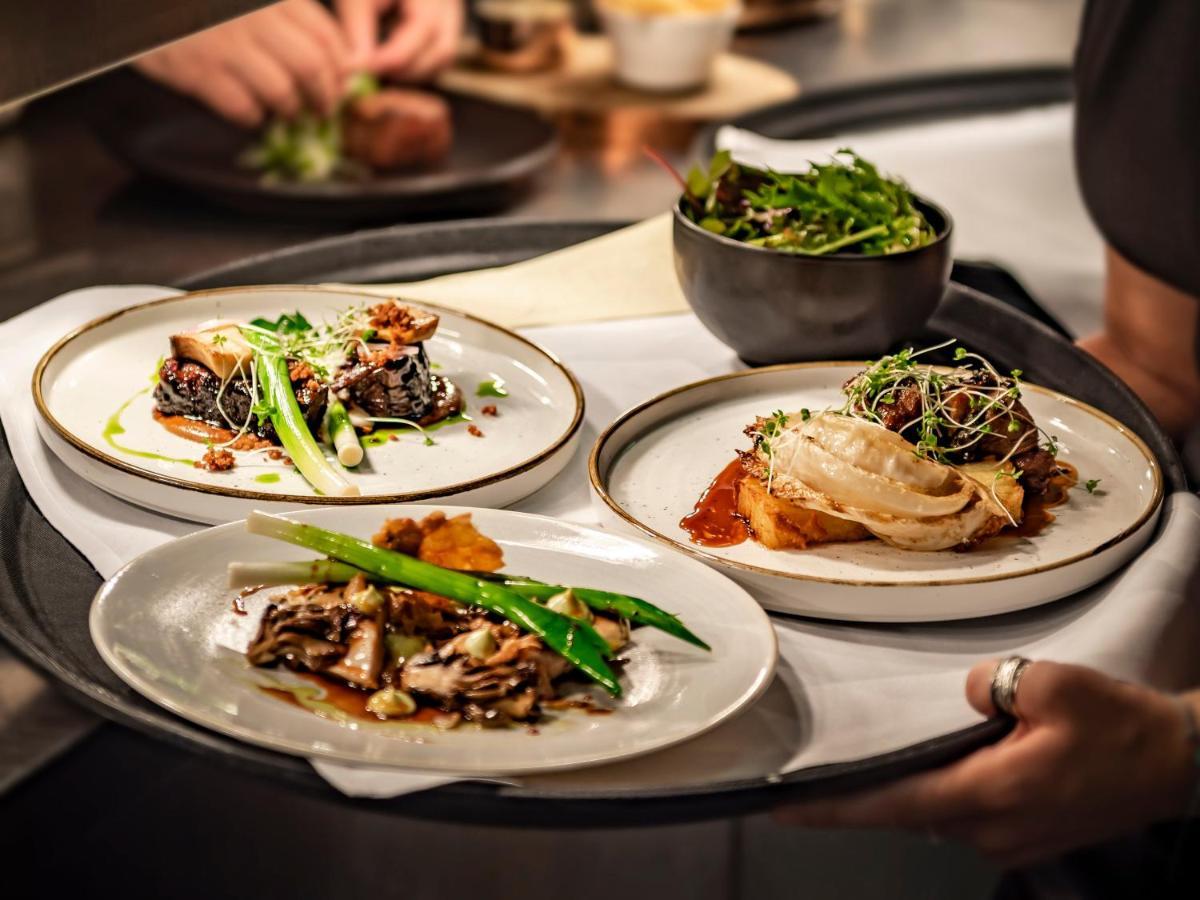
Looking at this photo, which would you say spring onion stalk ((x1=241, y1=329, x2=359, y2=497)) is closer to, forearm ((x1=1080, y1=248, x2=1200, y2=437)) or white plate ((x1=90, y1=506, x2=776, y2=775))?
white plate ((x1=90, y1=506, x2=776, y2=775))

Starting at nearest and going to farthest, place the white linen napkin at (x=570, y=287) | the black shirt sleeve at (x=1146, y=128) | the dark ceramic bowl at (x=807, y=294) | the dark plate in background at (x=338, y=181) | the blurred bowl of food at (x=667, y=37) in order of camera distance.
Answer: the dark ceramic bowl at (x=807, y=294), the white linen napkin at (x=570, y=287), the black shirt sleeve at (x=1146, y=128), the dark plate in background at (x=338, y=181), the blurred bowl of food at (x=667, y=37)

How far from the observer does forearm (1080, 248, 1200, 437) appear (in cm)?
196

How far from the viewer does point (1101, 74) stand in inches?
82.2

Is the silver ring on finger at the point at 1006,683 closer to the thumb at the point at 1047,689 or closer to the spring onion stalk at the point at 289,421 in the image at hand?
the thumb at the point at 1047,689

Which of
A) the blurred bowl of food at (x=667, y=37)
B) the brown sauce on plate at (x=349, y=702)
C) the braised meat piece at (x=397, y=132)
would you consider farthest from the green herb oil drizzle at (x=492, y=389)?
the blurred bowl of food at (x=667, y=37)

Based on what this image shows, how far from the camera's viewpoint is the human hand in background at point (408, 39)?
11.4ft

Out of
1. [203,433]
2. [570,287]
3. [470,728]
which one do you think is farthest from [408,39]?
[470,728]

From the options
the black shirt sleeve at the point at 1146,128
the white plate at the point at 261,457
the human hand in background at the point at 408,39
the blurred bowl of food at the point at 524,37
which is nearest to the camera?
the white plate at the point at 261,457

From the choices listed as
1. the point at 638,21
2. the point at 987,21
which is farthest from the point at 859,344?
the point at 987,21

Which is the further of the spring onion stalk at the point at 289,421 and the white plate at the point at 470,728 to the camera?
the spring onion stalk at the point at 289,421

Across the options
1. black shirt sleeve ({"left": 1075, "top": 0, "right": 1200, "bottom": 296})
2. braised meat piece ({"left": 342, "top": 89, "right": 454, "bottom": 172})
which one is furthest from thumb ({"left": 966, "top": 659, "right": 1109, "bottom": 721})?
braised meat piece ({"left": 342, "top": 89, "right": 454, "bottom": 172})

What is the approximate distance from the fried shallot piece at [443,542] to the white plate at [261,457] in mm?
73

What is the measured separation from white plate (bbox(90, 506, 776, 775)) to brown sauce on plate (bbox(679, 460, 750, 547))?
0.11 m

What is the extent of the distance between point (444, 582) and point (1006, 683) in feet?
1.52
